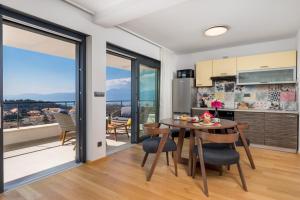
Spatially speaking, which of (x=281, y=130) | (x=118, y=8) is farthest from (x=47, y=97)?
(x=281, y=130)

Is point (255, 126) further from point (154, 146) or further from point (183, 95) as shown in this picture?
point (154, 146)

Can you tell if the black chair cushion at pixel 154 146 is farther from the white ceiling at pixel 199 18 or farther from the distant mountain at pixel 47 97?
the distant mountain at pixel 47 97

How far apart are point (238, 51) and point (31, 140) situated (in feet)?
19.3

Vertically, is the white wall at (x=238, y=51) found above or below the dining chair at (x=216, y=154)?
above

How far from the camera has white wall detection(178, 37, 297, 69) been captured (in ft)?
13.9

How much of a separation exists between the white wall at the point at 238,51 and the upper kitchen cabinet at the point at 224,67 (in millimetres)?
465

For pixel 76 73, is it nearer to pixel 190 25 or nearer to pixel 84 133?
pixel 84 133

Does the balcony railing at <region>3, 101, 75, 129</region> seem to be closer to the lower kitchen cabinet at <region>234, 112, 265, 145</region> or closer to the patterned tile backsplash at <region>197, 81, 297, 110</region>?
the patterned tile backsplash at <region>197, 81, 297, 110</region>

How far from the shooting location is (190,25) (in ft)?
11.3

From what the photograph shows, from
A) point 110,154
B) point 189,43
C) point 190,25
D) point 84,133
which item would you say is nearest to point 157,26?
point 190,25

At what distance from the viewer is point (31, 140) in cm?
451

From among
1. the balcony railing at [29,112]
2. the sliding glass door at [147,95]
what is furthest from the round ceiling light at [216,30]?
the balcony railing at [29,112]

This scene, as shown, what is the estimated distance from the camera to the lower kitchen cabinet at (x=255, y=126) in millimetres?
3984

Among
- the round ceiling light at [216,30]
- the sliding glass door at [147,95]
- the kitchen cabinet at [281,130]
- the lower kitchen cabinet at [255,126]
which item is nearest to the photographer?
the round ceiling light at [216,30]
